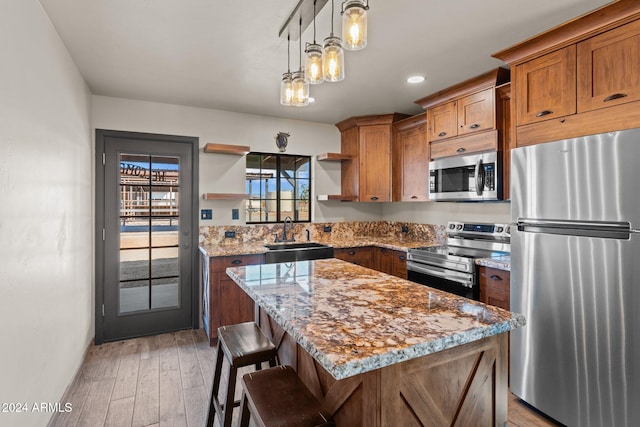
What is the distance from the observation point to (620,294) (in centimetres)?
179

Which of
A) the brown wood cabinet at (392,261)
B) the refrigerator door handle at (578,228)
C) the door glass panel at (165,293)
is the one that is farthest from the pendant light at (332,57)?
the door glass panel at (165,293)

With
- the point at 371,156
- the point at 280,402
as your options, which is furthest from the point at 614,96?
the point at 371,156

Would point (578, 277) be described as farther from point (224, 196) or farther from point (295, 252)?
point (224, 196)

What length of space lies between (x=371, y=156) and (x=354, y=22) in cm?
290

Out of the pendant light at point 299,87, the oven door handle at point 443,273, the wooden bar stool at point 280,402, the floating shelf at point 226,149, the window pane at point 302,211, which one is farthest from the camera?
the window pane at point 302,211

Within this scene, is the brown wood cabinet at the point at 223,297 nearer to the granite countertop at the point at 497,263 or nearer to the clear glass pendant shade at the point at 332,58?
the granite countertop at the point at 497,263

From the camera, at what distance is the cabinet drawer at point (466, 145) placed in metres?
2.90

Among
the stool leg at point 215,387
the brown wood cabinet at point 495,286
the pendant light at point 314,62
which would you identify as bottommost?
the stool leg at point 215,387

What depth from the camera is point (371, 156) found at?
4211 mm

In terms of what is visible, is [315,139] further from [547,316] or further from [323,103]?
[547,316]

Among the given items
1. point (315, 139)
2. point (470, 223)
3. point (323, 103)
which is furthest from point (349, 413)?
point (315, 139)

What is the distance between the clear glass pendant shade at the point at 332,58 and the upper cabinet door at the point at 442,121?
208 cm

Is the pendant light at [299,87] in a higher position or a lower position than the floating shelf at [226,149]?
lower

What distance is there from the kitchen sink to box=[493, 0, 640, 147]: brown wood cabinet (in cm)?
211
